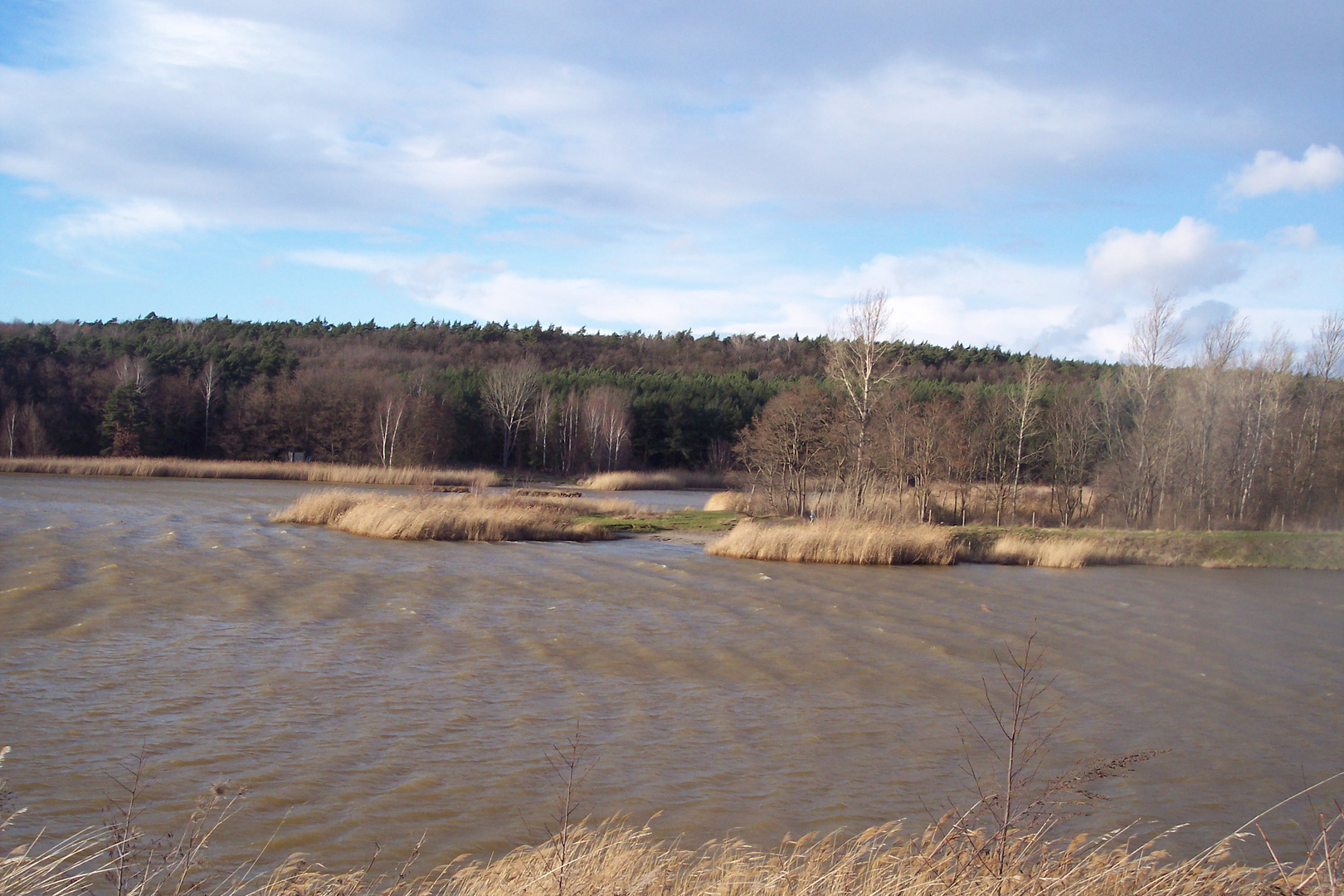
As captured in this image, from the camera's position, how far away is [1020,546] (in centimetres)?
2348

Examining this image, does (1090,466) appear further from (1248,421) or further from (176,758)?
(176,758)

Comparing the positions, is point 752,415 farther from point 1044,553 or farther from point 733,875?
point 733,875

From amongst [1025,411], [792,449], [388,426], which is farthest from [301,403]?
[1025,411]

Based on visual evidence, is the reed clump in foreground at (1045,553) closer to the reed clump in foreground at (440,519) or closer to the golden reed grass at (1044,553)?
the golden reed grass at (1044,553)

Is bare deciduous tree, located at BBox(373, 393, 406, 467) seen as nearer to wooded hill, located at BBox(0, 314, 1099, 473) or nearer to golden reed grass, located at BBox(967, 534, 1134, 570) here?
wooded hill, located at BBox(0, 314, 1099, 473)

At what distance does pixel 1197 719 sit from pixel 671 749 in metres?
5.81

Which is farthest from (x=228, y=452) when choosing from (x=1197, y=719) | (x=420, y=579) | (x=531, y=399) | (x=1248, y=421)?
(x=1197, y=719)

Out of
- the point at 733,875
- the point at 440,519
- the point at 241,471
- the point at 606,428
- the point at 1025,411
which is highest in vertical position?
the point at 1025,411

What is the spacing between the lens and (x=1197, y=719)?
974 centimetres

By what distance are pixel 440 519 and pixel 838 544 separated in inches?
372

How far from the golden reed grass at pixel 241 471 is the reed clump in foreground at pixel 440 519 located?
13.1 m

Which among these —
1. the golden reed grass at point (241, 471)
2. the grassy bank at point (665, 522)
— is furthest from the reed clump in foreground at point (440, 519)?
the golden reed grass at point (241, 471)

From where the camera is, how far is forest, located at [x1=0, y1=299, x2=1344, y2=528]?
97.6 feet

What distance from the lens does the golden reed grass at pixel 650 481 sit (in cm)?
4831
